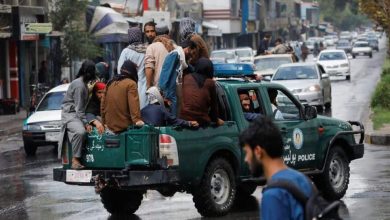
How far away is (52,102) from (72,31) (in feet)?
62.5

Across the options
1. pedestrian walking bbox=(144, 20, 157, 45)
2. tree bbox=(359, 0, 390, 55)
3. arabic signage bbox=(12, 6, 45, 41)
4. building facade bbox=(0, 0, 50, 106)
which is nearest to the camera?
pedestrian walking bbox=(144, 20, 157, 45)

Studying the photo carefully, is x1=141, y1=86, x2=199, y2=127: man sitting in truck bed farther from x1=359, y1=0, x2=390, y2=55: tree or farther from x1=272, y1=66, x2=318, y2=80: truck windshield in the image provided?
x1=359, y1=0, x2=390, y2=55: tree

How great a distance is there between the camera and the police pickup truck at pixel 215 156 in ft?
39.1

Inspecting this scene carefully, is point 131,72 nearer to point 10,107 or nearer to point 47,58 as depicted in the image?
point 10,107

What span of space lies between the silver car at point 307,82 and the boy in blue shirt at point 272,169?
25961 mm

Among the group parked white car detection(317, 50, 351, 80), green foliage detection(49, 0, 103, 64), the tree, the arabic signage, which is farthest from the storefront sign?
parked white car detection(317, 50, 351, 80)

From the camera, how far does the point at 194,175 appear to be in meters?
12.1

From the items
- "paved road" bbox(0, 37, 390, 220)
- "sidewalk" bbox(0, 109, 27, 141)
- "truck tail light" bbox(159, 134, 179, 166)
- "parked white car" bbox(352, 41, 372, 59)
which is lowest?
"parked white car" bbox(352, 41, 372, 59)

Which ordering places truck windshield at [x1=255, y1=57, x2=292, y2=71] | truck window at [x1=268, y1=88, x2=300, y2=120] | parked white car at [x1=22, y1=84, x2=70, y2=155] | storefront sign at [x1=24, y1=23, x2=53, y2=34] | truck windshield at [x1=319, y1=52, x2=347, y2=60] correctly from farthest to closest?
truck windshield at [x1=319, y1=52, x2=347, y2=60], truck windshield at [x1=255, y1=57, x2=292, y2=71], storefront sign at [x1=24, y1=23, x2=53, y2=34], parked white car at [x1=22, y1=84, x2=70, y2=155], truck window at [x1=268, y1=88, x2=300, y2=120]

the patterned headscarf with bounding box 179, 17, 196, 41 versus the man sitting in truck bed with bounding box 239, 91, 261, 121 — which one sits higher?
the patterned headscarf with bounding box 179, 17, 196, 41

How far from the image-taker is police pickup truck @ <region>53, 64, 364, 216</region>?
11930 millimetres

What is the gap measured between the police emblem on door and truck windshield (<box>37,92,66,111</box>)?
1107cm

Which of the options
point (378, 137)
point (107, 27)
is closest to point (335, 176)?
point (378, 137)

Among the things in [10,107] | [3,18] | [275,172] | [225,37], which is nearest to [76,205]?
[275,172]
